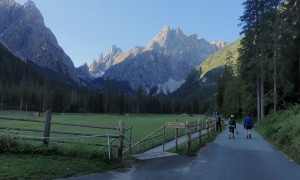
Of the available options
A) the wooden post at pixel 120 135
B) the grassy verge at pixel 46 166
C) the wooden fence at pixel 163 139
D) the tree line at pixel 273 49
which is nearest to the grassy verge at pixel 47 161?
the grassy verge at pixel 46 166

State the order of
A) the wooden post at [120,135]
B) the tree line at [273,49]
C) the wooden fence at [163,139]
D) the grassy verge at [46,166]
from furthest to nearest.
Result: 1. the tree line at [273,49]
2. the wooden fence at [163,139]
3. the wooden post at [120,135]
4. the grassy verge at [46,166]

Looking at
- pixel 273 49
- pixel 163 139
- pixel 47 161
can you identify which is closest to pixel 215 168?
pixel 47 161

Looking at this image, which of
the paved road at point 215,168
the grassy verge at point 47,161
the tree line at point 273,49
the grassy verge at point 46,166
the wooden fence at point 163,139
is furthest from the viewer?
the tree line at point 273,49

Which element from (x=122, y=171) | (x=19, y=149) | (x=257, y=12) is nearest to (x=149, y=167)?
(x=122, y=171)

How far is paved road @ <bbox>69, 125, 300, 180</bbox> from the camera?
42.5 ft

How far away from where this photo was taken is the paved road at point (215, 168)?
Result: 13.0 meters

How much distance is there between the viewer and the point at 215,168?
596 inches

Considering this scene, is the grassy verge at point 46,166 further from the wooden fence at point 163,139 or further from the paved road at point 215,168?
the wooden fence at point 163,139

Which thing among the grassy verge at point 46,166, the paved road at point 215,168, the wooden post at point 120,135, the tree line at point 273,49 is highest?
the tree line at point 273,49

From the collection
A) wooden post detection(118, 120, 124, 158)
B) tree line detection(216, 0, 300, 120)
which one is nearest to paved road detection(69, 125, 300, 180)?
wooden post detection(118, 120, 124, 158)

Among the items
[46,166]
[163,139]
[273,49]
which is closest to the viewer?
[46,166]

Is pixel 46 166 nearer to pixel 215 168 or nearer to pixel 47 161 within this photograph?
pixel 47 161

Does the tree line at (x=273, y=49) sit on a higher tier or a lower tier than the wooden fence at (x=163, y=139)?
higher

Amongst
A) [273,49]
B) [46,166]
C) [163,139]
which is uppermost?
[273,49]
